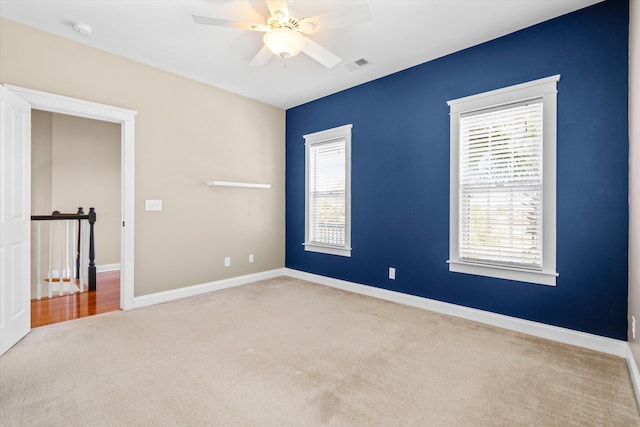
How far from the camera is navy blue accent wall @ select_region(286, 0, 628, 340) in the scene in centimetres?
250

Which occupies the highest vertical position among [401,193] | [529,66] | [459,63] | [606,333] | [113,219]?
[459,63]

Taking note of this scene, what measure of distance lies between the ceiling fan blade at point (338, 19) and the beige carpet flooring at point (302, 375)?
8.20ft

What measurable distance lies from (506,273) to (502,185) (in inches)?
33.3

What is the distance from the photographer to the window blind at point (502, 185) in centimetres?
284

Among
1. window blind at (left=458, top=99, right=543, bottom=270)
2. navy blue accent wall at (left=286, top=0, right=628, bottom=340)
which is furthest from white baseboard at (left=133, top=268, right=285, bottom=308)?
window blind at (left=458, top=99, right=543, bottom=270)

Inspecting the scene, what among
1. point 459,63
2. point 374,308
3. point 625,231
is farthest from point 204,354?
point 459,63

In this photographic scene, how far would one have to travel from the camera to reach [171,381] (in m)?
2.07

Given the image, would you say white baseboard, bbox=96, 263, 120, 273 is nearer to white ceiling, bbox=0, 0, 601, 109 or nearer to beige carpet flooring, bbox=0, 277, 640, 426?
beige carpet flooring, bbox=0, 277, 640, 426

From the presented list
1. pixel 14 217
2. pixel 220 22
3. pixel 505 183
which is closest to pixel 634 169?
pixel 505 183

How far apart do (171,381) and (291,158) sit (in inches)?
150

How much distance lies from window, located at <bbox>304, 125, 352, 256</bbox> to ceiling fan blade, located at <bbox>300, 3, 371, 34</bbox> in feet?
6.74

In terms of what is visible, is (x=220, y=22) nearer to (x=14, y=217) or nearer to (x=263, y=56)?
(x=263, y=56)

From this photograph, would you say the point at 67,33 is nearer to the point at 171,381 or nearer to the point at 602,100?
the point at 171,381

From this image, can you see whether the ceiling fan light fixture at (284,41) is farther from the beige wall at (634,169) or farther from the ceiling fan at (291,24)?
the beige wall at (634,169)
